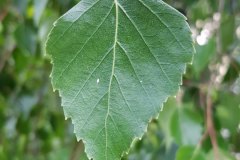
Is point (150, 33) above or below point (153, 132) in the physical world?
above

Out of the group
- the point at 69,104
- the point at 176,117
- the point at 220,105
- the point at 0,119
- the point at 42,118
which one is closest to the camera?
the point at 69,104

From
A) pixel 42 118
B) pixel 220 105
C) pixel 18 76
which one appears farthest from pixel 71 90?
pixel 42 118

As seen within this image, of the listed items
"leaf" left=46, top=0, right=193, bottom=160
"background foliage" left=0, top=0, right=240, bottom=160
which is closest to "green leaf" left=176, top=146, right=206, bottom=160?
"background foliage" left=0, top=0, right=240, bottom=160

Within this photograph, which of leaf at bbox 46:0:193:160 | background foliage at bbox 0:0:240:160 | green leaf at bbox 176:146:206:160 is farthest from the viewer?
background foliage at bbox 0:0:240:160

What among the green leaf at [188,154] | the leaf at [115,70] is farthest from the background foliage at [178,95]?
the leaf at [115,70]

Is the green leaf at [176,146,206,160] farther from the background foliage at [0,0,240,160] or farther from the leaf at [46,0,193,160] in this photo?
the leaf at [46,0,193,160]

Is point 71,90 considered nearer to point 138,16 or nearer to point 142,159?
point 138,16

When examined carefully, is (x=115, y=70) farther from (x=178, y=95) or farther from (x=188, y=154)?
(x=178, y=95)

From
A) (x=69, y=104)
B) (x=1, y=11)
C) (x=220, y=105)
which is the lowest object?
(x=220, y=105)
